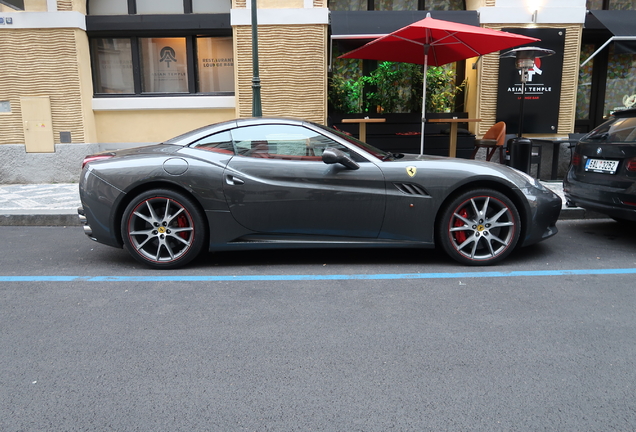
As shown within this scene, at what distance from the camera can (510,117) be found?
10.6 m

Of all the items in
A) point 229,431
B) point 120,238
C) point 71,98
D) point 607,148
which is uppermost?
point 71,98

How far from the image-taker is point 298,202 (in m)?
4.75

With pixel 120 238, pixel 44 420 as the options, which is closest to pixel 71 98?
pixel 120 238

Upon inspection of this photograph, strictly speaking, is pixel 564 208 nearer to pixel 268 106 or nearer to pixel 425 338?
pixel 425 338

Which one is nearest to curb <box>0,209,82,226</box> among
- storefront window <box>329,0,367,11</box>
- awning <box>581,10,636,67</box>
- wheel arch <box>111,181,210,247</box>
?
wheel arch <box>111,181,210,247</box>

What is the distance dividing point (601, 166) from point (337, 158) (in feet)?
9.96

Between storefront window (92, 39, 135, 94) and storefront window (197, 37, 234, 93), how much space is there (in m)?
1.53

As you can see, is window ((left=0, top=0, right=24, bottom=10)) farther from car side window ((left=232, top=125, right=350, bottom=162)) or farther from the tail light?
car side window ((left=232, top=125, right=350, bottom=162))

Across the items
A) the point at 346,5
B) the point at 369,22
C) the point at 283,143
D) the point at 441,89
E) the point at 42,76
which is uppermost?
the point at 346,5

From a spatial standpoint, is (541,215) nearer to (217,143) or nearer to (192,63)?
(217,143)

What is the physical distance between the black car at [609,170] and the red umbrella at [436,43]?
2510 millimetres

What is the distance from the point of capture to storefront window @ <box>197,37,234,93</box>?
11.1 metres

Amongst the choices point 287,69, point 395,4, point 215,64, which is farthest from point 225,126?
point 395,4

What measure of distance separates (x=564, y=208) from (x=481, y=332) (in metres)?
4.46
